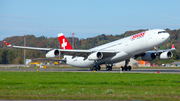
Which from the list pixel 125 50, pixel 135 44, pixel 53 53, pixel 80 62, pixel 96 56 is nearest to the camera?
pixel 135 44

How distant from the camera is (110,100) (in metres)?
11.7

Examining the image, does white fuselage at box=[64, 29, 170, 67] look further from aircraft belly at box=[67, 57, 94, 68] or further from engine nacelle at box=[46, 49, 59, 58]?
engine nacelle at box=[46, 49, 59, 58]

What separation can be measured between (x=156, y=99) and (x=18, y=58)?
279 feet

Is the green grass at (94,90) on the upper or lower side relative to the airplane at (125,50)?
lower

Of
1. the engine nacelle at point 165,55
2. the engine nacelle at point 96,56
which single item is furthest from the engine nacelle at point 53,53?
the engine nacelle at point 165,55

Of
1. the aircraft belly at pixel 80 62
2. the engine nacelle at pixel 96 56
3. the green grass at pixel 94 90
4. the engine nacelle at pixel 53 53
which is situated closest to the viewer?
the green grass at pixel 94 90

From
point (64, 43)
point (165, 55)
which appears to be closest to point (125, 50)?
point (165, 55)

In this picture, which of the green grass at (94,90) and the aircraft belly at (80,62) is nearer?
the green grass at (94,90)

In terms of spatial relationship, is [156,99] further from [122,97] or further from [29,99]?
[29,99]

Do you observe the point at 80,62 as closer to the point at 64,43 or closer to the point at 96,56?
the point at 64,43

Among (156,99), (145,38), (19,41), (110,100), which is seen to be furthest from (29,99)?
(19,41)

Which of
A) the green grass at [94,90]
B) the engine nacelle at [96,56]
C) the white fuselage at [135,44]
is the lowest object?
the green grass at [94,90]

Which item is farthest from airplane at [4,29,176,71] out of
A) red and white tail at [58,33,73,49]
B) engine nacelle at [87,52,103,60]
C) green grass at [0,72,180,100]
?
green grass at [0,72,180,100]

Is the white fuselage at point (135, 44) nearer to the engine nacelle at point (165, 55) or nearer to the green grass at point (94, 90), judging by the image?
the engine nacelle at point (165, 55)
